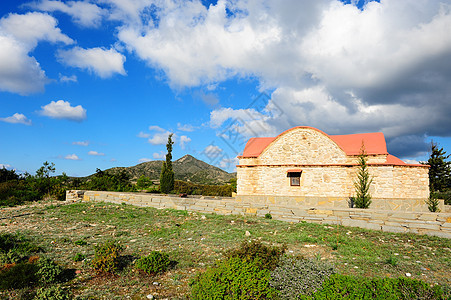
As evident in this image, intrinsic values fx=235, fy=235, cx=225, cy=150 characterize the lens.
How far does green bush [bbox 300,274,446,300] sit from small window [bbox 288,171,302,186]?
1622 centimetres

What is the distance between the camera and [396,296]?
354cm

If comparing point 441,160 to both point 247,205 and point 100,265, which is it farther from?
point 100,265

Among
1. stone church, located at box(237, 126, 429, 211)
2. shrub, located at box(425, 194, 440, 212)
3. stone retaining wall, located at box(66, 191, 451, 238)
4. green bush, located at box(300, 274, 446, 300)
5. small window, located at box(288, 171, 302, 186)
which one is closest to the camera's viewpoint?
green bush, located at box(300, 274, 446, 300)

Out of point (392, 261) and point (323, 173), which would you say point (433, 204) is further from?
point (392, 261)

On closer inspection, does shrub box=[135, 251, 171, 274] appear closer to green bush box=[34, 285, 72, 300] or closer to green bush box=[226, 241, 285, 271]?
green bush box=[34, 285, 72, 300]

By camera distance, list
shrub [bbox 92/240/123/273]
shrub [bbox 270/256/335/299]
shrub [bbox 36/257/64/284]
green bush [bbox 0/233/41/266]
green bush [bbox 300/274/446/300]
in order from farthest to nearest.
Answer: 1. green bush [bbox 0/233/41/266]
2. shrub [bbox 92/240/123/273]
3. shrub [bbox 36/257/64/284]
4. shrub [bbox 270/256/335/299]
5. green bush [bbox 300/274/446/300]

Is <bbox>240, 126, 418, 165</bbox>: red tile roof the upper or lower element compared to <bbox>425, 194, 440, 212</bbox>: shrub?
upper

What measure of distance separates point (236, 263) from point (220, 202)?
9.29 metres

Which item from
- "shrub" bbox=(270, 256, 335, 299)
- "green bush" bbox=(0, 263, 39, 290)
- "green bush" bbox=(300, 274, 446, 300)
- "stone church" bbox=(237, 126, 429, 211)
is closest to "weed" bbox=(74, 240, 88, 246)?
"green bush" bbox=(0, 263, 39, 290)

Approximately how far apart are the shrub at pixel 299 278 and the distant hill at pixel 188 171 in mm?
61557

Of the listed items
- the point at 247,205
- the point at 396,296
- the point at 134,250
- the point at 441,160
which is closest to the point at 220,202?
the point at 247,205

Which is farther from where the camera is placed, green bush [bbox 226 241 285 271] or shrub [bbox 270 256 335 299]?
green bush [bbox 226 241 285 271]

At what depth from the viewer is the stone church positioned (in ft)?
59.2

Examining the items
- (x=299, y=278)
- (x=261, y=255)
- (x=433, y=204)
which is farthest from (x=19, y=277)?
(x=433, y=204)
